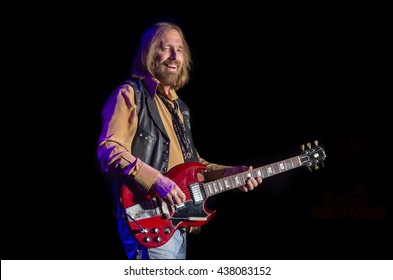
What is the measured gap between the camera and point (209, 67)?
162 inches

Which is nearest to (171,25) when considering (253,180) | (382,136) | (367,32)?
Result: (253,180)

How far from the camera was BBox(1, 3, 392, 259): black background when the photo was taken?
134 inches

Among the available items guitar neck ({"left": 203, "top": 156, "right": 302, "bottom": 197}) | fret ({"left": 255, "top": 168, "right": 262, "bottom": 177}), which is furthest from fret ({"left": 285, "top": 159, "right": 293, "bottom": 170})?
fret ({"left": 255, "top": 168, "right": 262, "bottom": 177})

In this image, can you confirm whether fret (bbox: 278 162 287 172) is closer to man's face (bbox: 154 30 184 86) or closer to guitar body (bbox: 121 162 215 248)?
guitar body (bbox: 121 162 215 248)

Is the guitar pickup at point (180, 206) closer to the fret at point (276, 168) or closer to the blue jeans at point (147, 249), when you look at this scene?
the blue jeans at point (147, 249)

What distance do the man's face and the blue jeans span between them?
87 centimetres

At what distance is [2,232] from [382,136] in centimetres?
369

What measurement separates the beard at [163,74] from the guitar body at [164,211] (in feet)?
1.90

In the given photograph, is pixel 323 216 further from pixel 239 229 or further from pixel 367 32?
pixel 367 32

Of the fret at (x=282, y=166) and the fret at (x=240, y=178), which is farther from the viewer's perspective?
the fret at (x=282, y=166)

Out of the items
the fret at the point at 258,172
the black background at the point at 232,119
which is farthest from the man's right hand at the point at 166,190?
the black background at the point at 232,119

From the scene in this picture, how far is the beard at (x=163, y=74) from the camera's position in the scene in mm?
2691

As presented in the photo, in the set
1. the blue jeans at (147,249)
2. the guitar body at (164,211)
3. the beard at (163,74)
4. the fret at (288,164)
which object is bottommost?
the blue jeans at (147,249)

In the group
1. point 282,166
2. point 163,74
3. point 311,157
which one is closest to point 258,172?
point 282,166
